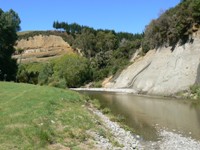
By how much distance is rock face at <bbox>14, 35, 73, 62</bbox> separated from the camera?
159875 mm

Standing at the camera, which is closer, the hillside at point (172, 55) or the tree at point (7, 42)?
the hillside at point (172, 55)

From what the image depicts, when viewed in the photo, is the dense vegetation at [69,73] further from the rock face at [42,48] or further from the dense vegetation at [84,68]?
the rock face at [42,48]

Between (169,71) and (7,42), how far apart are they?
30479mm

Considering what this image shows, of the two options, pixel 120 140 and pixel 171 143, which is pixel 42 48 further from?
pixel 171 143

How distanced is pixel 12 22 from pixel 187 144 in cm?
5640

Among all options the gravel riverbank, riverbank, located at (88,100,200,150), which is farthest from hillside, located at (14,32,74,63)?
riverbank, located at (88,100,200,150)

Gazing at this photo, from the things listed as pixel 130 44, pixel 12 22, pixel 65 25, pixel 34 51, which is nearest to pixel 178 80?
pixel 12 22

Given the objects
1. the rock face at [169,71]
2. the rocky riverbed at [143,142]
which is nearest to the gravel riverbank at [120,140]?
the rocky riverbed at [143,142]

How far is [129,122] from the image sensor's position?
27594 mm

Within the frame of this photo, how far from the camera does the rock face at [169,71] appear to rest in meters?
52.6

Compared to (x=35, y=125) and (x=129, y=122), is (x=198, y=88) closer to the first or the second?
(x=129, y=122)

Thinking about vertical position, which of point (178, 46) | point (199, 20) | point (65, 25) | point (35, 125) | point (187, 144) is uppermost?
point (65, 25)

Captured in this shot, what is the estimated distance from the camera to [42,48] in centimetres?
16350

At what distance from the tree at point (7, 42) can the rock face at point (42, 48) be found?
8655cm
